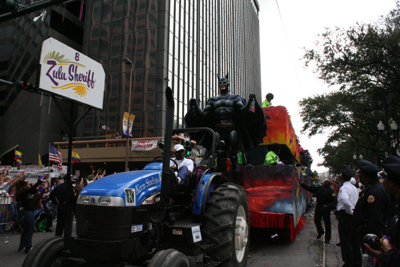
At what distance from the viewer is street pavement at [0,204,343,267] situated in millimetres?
5639

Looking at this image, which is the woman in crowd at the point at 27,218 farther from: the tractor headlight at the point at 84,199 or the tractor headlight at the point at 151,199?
the tractor headlight at the point at 151,199

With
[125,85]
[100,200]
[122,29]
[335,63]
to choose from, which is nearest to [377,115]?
[335,63]

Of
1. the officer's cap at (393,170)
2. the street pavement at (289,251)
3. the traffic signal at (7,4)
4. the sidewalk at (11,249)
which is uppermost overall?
the traffic signal at (7,4)

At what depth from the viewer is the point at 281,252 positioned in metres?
6.29

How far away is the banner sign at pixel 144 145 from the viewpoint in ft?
80.9

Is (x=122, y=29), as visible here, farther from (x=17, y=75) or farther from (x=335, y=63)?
(x=335, y=63)

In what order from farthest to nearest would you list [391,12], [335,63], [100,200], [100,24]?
[100,24]
[335,63]
[391,12]
[100,200]

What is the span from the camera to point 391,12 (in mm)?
16609

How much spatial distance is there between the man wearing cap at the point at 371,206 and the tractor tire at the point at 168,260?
8.94 feet

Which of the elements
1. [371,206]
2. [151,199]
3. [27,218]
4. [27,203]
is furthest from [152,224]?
[27,203]

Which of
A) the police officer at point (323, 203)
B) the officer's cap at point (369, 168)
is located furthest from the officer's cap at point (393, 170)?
the police officer at point (323, 203)

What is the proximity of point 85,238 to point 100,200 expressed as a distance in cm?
47

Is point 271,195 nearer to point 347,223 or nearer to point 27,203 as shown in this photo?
point 347,223

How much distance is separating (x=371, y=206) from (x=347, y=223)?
5.07 feet
